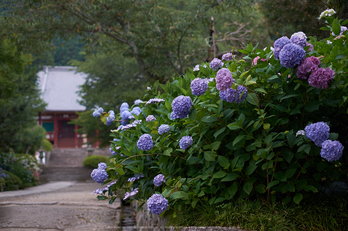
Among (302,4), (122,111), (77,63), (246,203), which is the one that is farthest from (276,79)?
(77,63)

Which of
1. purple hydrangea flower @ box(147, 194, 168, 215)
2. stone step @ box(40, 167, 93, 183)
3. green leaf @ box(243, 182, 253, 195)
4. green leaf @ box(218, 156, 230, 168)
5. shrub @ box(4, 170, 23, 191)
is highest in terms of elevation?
green leaf @ box(218, 156, 230, 168)

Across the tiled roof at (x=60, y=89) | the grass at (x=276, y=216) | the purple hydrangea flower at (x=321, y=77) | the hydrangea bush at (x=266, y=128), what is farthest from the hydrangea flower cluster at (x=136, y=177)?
the tiled roof at (x=60, y=89)

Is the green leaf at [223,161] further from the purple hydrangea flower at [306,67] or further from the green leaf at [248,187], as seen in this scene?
the purple hydrangea flower at [306,67]

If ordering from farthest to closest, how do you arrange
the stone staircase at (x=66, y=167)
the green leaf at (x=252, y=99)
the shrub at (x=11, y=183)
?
the stone staircase at (x=66, y=167) < the shrub at (x=11, y=183) < the green leaf at (x=252, y=99)

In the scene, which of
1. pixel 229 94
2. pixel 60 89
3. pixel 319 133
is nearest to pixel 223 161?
pixel 229 94

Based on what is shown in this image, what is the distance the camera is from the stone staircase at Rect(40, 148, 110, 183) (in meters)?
14.1

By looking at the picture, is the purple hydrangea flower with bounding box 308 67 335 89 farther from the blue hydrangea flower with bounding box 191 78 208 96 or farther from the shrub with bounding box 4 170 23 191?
the shrub with bounding box 4 170 23 191

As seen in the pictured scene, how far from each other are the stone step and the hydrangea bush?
12.2 metres

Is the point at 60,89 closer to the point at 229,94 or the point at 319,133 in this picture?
the point at 229,94

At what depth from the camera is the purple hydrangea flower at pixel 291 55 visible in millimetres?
1670

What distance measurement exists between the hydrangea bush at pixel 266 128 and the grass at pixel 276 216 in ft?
0.24

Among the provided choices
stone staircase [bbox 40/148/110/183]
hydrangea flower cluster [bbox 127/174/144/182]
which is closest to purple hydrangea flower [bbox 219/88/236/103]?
hydrangea flower cluster [bbox 127/174/144/182]

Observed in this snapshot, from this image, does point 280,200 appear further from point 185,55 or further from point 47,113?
point 47,113

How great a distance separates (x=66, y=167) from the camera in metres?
17.0
